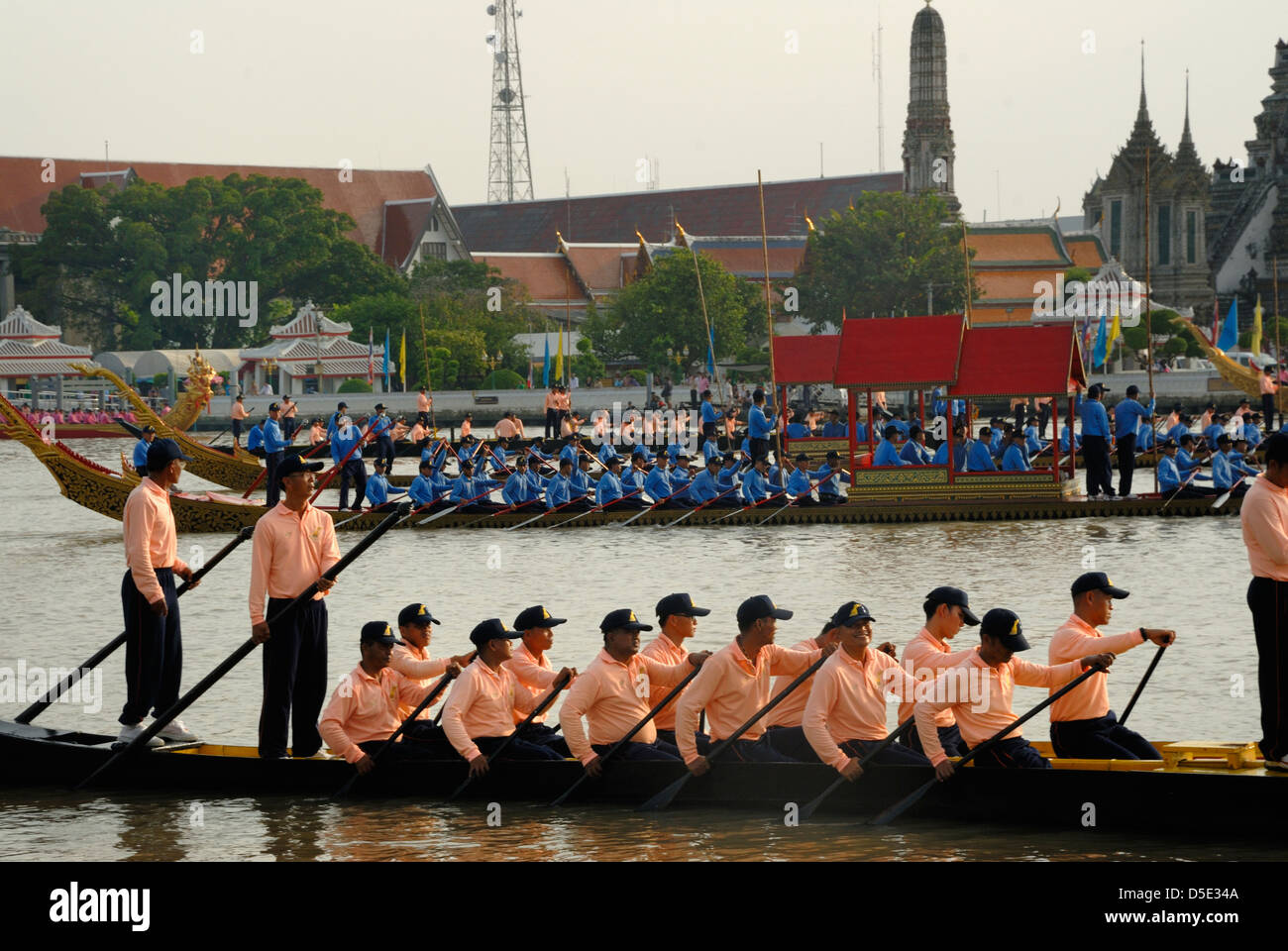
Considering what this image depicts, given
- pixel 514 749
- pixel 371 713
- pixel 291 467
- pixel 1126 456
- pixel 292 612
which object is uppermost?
pixel 291 467

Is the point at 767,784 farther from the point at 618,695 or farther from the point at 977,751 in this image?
the point at 977,751

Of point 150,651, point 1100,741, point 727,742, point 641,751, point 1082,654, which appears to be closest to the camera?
point 1082,654

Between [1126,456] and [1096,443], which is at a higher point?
[1096,443]

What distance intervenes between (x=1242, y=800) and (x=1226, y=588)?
34.4ft

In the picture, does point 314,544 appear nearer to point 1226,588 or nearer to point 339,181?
point 1226,588

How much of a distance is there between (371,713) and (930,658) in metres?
3.44

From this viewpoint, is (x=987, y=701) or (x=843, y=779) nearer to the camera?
(x=987, y=701)

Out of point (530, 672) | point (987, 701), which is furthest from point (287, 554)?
point (987, 701)

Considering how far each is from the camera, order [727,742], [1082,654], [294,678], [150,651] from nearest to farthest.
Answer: [1082,654]
[727,742]
[294,678]
[150,651]

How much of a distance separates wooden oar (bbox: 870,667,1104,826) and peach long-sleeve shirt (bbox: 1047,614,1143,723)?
129mm

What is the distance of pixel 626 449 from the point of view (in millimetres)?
41344

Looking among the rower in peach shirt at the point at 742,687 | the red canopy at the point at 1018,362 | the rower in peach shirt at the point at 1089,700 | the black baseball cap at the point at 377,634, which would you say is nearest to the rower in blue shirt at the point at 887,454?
the red canopy at the point at 1018,362

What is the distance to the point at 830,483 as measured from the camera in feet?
88.1
